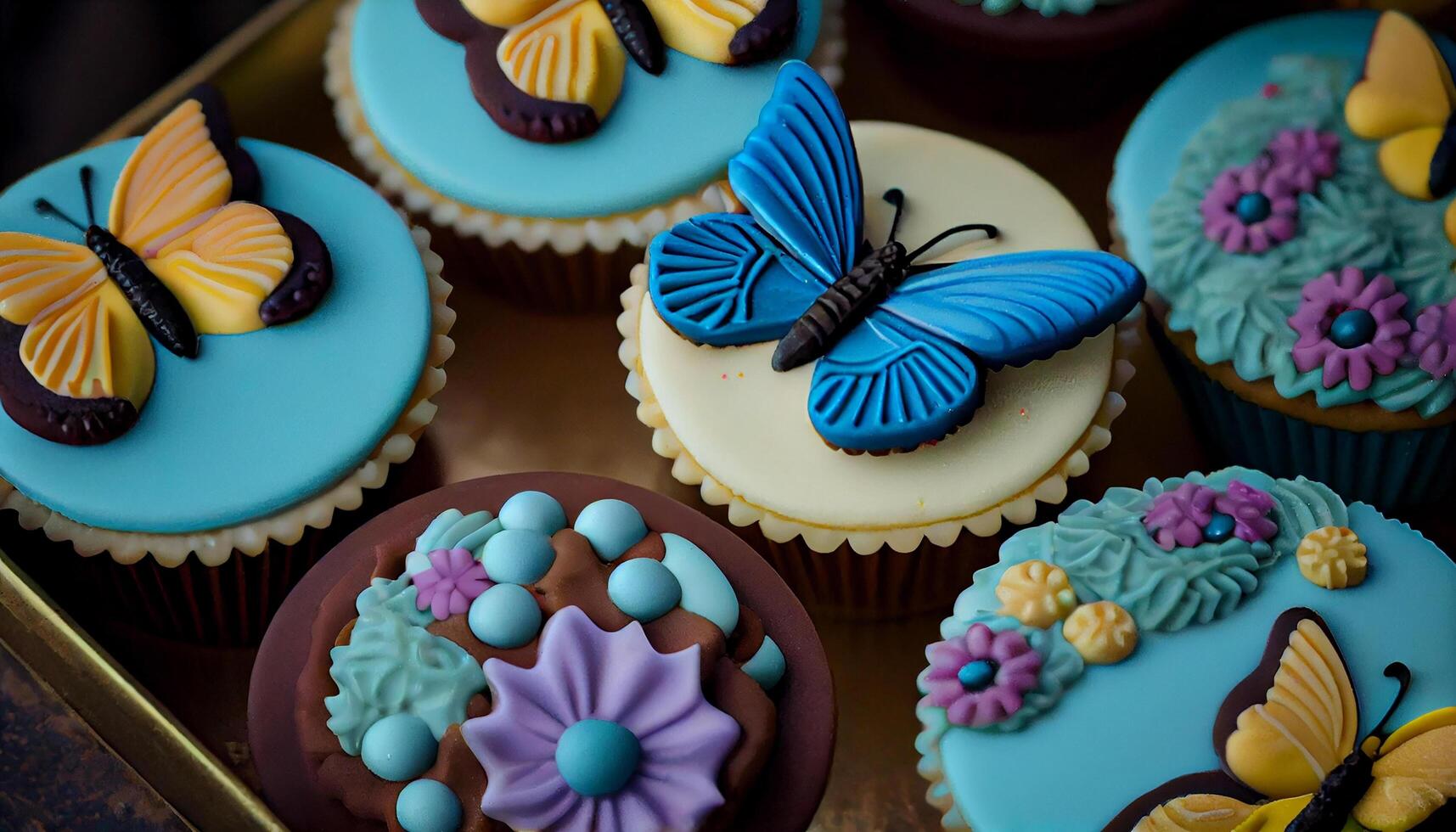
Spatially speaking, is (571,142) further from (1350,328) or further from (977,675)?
(1350,328)

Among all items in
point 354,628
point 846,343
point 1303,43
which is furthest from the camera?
point 1303,43

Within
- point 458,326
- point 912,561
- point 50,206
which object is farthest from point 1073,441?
point 50,206

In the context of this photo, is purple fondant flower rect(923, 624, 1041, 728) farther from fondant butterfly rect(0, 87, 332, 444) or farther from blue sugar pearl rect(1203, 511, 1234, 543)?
fondant butterfly rect(0, 87, 332, 444)

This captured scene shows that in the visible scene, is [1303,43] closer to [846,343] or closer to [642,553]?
[846,343]

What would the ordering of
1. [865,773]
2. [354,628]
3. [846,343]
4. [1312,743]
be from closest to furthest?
1. [1312,743]
2. [354,628]
3. [846,343]
4. [865,773]

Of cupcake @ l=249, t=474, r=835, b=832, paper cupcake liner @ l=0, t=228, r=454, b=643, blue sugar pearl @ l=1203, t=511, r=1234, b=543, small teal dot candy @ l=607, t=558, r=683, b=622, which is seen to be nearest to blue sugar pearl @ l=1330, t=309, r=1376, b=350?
blue sugar pearl @ l=1203, t=511, r=1234, b=543

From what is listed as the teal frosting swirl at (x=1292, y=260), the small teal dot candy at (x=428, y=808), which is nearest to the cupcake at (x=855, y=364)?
the teal frosting swirl at (x=1292, y=260)
